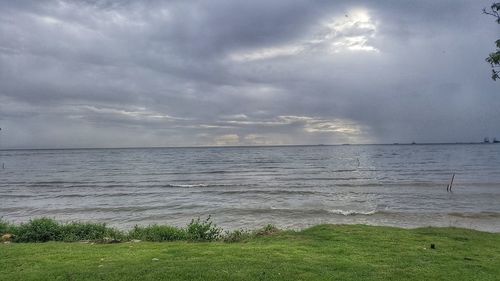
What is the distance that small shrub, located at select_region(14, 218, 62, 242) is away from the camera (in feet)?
49.6

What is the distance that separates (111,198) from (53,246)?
26659 millimetres

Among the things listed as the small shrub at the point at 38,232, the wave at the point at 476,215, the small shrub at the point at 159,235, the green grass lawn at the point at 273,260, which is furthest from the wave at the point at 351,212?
the small shrub at the point at 38,232

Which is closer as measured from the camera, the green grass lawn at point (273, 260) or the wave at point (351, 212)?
the green grass lawn at point (273, 260)

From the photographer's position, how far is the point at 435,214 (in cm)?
2600

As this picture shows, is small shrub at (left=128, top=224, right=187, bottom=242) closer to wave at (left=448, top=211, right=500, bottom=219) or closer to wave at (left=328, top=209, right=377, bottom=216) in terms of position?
wave at (left=328, top=209, right=377, bottom=216)

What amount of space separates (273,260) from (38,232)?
10.7m

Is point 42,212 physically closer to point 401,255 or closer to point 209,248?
point 209,248

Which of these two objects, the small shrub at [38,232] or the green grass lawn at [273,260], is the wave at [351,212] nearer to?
the green grass lawn at [273,260]

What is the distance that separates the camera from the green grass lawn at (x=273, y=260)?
845 centimetres

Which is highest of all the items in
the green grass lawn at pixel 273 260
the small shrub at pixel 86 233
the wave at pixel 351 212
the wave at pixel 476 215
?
the green grass lawn at pixel 273 260

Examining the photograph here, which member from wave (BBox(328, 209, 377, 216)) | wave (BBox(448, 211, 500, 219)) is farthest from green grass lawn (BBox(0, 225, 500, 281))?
wave (BBox(448, 211, 500, 219))

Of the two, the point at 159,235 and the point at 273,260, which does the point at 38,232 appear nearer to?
the point at 159,235

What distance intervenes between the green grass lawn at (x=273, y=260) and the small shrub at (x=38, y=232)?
333 centimetres

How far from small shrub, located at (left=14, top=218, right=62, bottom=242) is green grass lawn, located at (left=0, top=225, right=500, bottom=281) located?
3330mm
